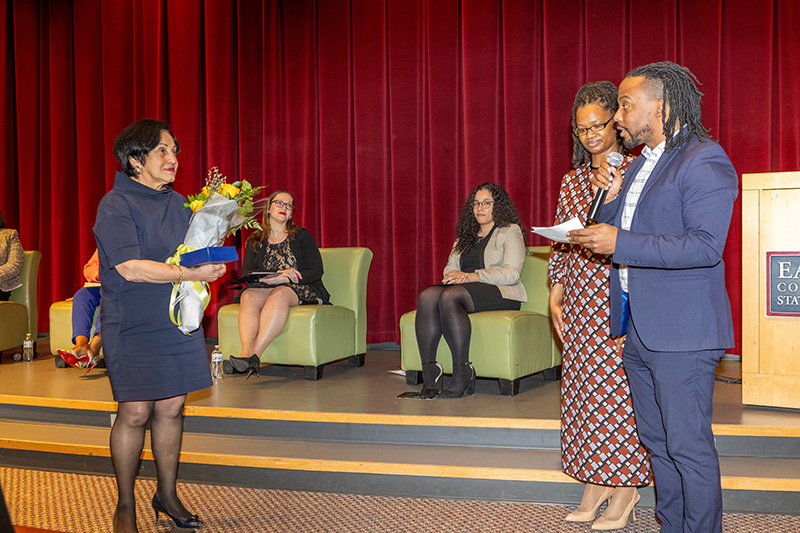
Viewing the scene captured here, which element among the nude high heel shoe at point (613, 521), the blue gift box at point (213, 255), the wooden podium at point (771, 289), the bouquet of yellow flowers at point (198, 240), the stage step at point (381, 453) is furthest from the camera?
the wooden podium at point (771, 289)

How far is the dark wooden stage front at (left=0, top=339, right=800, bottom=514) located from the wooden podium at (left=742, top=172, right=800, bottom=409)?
0.15m

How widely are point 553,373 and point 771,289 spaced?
149 centimetres

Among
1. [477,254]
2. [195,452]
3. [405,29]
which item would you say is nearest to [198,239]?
[195,452]

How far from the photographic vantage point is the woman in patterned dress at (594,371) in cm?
249

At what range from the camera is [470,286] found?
4.14m

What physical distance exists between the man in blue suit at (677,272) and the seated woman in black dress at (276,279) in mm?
2928

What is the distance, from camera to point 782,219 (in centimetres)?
335

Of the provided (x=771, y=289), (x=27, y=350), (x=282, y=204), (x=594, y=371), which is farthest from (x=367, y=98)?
(x=594, y=371)

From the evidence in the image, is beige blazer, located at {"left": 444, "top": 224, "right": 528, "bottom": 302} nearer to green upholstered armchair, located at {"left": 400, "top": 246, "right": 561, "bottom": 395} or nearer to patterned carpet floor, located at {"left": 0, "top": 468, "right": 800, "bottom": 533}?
green upholstered armchair, located at {"left": 400, "top": 246, "right": 561, "bottom": 395}

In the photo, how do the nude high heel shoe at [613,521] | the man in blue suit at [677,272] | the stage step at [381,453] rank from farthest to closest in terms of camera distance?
the stage step at [381,453] → the nude high heel shoe at [613,521] → the man in blue suit at [677,272]

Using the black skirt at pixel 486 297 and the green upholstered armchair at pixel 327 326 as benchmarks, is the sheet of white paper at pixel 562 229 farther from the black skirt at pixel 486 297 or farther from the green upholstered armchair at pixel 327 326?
the green upholstered armchair at pixel 327 326

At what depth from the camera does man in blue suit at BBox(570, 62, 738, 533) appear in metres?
1.76

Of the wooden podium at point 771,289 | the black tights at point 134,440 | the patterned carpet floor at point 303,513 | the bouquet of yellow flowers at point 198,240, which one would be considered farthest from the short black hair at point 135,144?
the wooden podium at point 771,289

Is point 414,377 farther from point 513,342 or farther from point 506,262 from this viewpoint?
point 506,262
